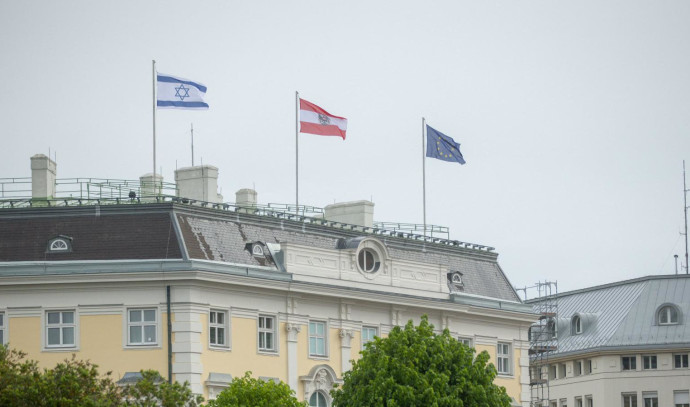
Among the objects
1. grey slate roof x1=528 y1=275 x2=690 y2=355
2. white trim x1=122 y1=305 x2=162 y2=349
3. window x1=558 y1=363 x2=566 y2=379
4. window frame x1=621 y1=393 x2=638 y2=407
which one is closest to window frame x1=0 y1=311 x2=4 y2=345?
white trim x1=122 y1=305 x2=162 y2=349

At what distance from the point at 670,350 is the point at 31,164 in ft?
181

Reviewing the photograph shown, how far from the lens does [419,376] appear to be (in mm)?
70438

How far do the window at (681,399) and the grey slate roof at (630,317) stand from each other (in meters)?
3.46

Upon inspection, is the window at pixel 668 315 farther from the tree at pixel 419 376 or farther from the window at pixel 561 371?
the tree at pixel 419 376

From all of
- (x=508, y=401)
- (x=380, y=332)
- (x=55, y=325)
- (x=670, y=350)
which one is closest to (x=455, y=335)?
(x=380, y=332)

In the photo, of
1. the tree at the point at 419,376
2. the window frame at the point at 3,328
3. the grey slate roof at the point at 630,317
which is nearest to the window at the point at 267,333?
the tree at the point at 419,376

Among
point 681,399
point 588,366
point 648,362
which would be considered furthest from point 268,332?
point 681,399

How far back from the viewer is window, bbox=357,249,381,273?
8225 cm

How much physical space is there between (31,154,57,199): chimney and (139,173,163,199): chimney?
4074 mm

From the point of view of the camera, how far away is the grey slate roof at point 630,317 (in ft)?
395

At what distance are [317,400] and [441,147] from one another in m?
16.9

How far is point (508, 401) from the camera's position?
72938 millimetres

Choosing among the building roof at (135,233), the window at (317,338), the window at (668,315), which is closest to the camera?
the building roof at (135,233)

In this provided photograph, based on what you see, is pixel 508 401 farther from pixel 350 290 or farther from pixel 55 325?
pixel 55 325
